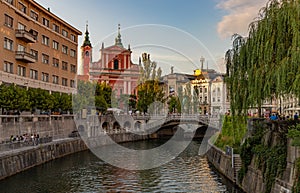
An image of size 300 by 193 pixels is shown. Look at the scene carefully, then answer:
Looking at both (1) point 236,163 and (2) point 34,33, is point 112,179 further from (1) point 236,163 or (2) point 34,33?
(2) point 34,33

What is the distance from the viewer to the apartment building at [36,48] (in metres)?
49.8

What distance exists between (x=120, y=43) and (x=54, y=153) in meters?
81.3

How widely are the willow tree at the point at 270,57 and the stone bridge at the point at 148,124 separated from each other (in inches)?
1825

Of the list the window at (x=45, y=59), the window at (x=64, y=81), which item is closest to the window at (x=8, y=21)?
the window at (x=45, y=59)

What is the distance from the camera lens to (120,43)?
124188 mm

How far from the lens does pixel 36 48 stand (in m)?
58.8

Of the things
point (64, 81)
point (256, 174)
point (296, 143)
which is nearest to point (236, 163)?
point (256, 174)

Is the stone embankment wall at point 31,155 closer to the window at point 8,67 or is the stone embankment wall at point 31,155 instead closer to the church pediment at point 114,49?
the window at point 8,67

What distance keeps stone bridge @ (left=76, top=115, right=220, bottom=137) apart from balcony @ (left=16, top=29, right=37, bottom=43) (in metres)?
18.6

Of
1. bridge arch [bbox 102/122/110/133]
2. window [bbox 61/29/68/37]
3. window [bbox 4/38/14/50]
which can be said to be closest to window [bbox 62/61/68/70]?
window [bbox 61/29/68/37]

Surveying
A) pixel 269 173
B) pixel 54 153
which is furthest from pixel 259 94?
pixel 54 153

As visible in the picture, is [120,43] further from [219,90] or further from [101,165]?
[101,165]

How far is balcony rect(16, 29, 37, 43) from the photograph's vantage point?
51.6 metres

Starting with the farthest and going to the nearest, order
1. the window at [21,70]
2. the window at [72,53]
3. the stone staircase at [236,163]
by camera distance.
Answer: the window at [72,53] → the window at [21,70] → the stone staircase at [236,163]
